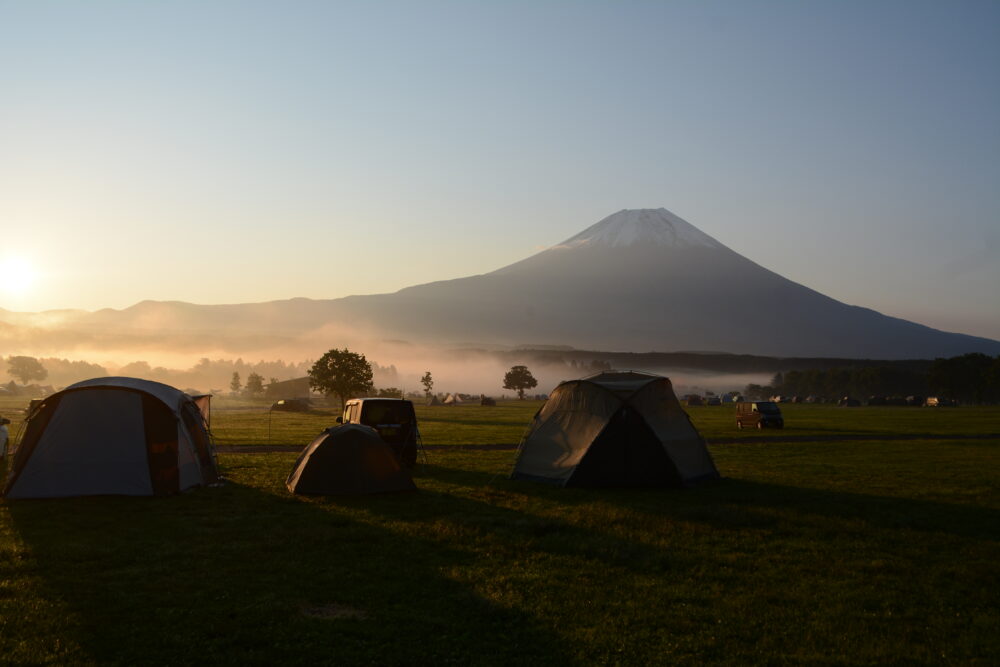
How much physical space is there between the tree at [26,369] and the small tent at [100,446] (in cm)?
18236

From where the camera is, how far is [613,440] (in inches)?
717

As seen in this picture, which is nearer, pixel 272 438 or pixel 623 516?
pixel 623 516

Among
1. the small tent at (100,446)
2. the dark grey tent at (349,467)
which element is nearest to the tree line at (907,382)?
the dark grey tent at (349,467)

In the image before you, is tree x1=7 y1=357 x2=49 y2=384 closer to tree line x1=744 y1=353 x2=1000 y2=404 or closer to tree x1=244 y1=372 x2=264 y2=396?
tree x1=244 y1=372 x2=264 y2=396

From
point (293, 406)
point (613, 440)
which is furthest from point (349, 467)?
point (293, 406)

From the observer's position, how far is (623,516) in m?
14.2

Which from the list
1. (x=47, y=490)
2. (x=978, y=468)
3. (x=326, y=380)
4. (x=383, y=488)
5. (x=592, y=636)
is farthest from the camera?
(x=326, y=380)

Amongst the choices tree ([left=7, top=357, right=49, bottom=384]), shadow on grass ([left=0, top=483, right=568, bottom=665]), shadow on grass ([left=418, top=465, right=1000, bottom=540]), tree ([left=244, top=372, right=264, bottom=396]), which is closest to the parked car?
shadow on grass ([left=418, top=465, right=1000, bottom=540])

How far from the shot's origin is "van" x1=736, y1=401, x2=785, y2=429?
4241 centimetres

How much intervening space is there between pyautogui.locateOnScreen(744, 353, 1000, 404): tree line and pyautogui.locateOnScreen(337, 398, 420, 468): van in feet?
359

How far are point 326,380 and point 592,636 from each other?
64608 mm

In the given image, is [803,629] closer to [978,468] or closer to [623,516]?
[623,516]

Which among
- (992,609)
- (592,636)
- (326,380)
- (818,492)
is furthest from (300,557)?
(326,380)

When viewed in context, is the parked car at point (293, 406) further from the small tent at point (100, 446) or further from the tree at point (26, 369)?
the tree at point (26, 369)
